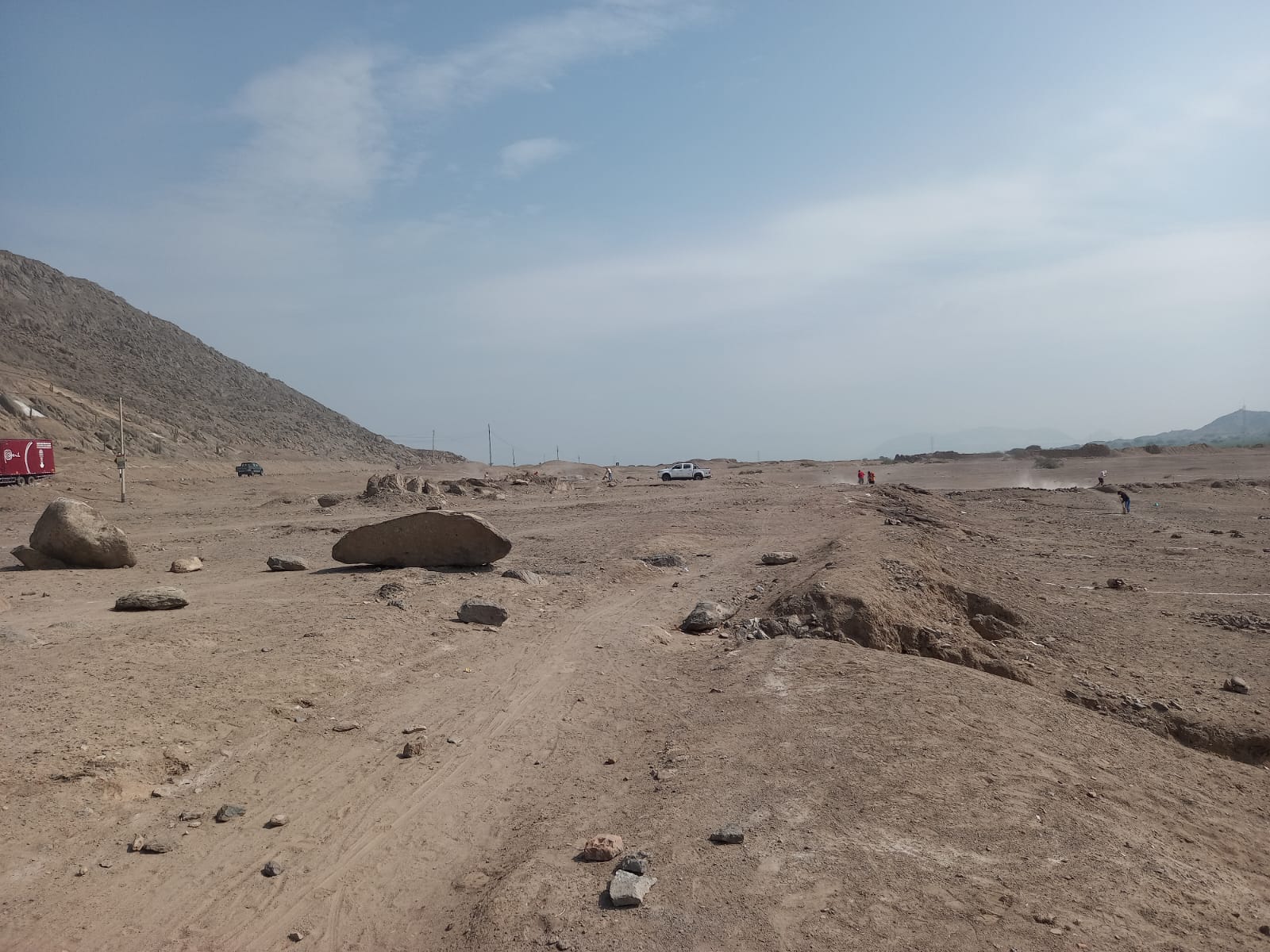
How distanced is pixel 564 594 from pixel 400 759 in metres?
6.94

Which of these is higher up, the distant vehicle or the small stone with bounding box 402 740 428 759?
the distant vehicle

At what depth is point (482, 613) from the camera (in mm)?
12578

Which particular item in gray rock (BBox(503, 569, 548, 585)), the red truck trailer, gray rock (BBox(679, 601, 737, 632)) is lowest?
gray rock (BBox(679, 601, 737, 632))

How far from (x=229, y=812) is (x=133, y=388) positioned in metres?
97.9

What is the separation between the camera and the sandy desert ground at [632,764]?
5348 mm

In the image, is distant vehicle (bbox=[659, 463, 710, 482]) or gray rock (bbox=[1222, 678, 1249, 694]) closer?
gray rock (bbox=[1222, 678, 1249, 694])

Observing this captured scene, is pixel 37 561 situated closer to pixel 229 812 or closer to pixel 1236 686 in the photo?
pixel 229 812

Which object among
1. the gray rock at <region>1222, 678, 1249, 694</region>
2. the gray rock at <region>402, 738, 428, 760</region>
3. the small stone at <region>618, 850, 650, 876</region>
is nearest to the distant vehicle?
the gray rock at <region>1222, 678, 1249, 694</region>

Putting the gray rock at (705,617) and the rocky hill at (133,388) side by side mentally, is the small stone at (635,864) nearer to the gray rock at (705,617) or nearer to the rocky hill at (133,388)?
the gray rock at (705,617)

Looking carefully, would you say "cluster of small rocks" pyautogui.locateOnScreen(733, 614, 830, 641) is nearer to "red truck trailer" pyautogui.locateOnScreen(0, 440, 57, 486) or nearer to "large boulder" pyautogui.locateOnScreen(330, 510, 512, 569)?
"large boulder" pyautogui.locateOnScreen(330, 510, 512, 569)

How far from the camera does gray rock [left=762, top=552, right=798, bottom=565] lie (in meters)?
17.8

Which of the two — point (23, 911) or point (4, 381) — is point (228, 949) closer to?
point (23, 911)

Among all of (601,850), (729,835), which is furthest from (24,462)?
(729,835)

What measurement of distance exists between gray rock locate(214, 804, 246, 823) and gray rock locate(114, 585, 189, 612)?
239 inches
